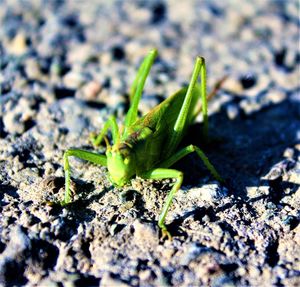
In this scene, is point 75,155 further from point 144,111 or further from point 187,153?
point 144,111

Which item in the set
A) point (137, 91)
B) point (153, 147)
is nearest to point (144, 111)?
point (137, 91)

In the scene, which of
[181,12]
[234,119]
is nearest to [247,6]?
[181,12]

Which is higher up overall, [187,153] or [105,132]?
[105,132]

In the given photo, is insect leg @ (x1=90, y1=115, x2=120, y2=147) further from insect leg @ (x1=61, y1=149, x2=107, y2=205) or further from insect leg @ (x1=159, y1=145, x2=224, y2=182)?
insect leg @ (x1=159, y1=145, x2=224, y2=182)

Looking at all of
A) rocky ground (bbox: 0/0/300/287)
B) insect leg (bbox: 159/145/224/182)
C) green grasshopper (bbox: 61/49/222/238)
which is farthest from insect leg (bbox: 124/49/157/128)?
insect leg (bbox: 159/145/224/182)

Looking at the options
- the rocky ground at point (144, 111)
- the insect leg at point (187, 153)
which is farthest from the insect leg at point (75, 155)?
the insect leg at point (187, 153)

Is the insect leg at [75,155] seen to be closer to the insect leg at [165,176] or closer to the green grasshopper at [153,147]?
the green grasshopper at [153,147]
